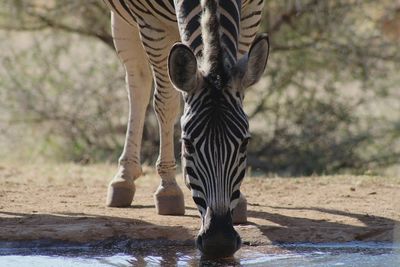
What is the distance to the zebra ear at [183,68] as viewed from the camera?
5184 mm

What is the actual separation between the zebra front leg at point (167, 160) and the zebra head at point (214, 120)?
1.42 meters

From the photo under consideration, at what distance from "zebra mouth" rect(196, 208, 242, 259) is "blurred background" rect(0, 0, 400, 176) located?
7.18m

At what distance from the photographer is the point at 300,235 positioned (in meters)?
6.16

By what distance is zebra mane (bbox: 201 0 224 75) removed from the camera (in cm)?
526

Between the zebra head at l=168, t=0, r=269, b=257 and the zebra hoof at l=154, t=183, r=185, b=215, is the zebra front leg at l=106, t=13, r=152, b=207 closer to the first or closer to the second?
the zebra hoof at l=154, t=183, r=185, b=215

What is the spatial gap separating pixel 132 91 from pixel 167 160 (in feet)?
3.64

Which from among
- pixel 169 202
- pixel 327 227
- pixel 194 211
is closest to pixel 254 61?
pixel 327 227

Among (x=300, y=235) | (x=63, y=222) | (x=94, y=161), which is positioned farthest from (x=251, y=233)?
(x=94, y=161)

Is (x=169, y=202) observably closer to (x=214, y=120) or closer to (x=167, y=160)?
(x=167, y=160)

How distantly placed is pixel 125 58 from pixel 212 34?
2.92 metres

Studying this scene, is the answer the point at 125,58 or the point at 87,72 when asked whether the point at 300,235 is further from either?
the point at 87,72

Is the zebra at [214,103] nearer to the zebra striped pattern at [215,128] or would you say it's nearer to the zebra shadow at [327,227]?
the zebra striped pattern at [215,128]

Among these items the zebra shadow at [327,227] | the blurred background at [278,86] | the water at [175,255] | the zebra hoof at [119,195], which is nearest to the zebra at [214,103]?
the zebra shadow at [327,227]

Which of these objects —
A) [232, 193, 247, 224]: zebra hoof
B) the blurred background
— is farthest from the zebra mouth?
the blurred background
